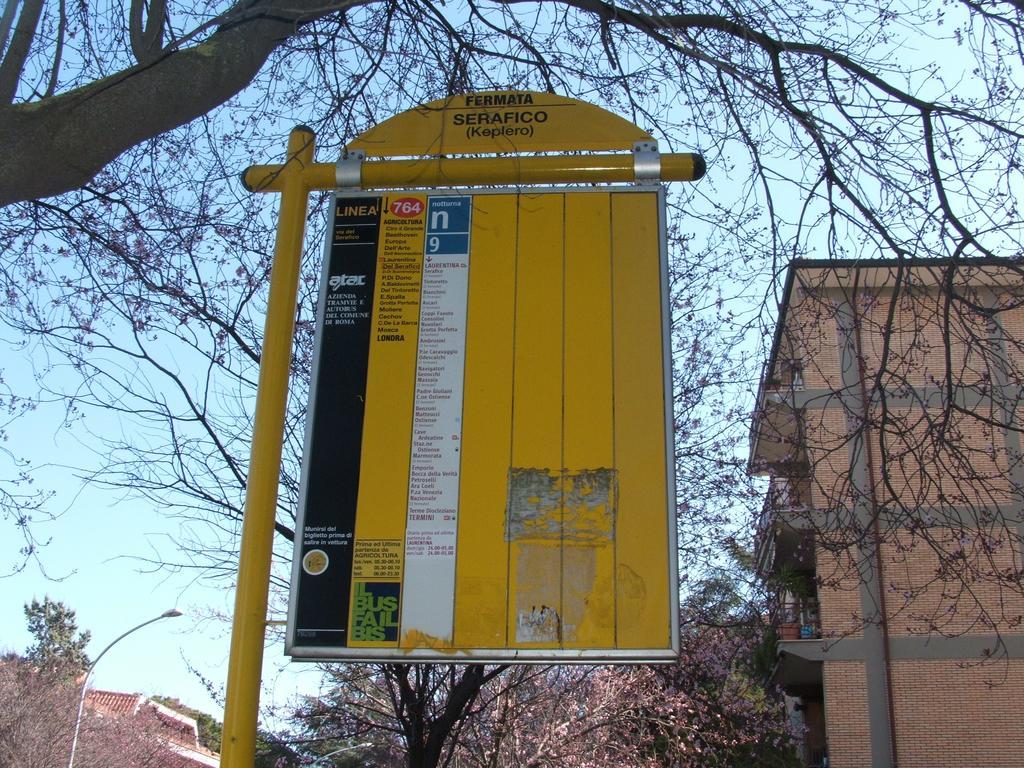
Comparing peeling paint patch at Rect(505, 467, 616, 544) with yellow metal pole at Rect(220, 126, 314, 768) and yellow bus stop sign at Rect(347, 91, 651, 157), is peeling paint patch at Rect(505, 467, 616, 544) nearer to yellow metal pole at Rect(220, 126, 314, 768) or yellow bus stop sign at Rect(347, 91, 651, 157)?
yellow metal pole at Rect(220, 126, 314, 768)

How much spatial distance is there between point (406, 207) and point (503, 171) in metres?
0.40

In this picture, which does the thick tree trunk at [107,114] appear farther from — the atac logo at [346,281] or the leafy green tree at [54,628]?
the leafy green tree at [54,628]

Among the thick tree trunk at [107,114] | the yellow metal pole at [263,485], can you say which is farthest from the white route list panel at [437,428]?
the thick tree trunk at [107,114]

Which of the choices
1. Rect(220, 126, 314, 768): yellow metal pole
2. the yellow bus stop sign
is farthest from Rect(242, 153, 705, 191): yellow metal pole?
Rect(220, 126, 314, 768): yellow metal pole

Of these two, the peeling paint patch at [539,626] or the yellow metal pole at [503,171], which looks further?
the yellow metal pole at [503,171]

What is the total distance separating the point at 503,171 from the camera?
3854mm

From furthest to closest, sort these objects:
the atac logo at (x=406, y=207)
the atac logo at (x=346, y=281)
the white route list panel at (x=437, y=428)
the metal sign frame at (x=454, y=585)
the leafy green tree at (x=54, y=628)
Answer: the leafy green tree at (x=54, y=628)
the atac logo at (x=406, y=207)
the atac logo at (x=346, y=281)
the white route list panel at (x=437, y=428)
the metal sign frame at (x=454, y=585)

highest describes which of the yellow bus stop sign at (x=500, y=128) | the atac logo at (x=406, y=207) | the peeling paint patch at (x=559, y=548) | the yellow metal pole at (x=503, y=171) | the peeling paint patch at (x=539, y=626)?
the yellow bus stop sign at (x=500, y=128)

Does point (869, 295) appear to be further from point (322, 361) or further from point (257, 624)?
point (257, 624)

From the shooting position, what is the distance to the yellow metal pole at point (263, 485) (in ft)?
10.3

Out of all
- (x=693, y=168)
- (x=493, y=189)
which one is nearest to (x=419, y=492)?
(x=493, y=189)

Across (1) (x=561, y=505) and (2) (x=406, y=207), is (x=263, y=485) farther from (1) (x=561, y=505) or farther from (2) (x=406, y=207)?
(2) (x=406, y=207)

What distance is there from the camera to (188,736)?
48.7 meters

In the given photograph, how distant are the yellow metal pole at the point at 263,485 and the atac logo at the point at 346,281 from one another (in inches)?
5.3
